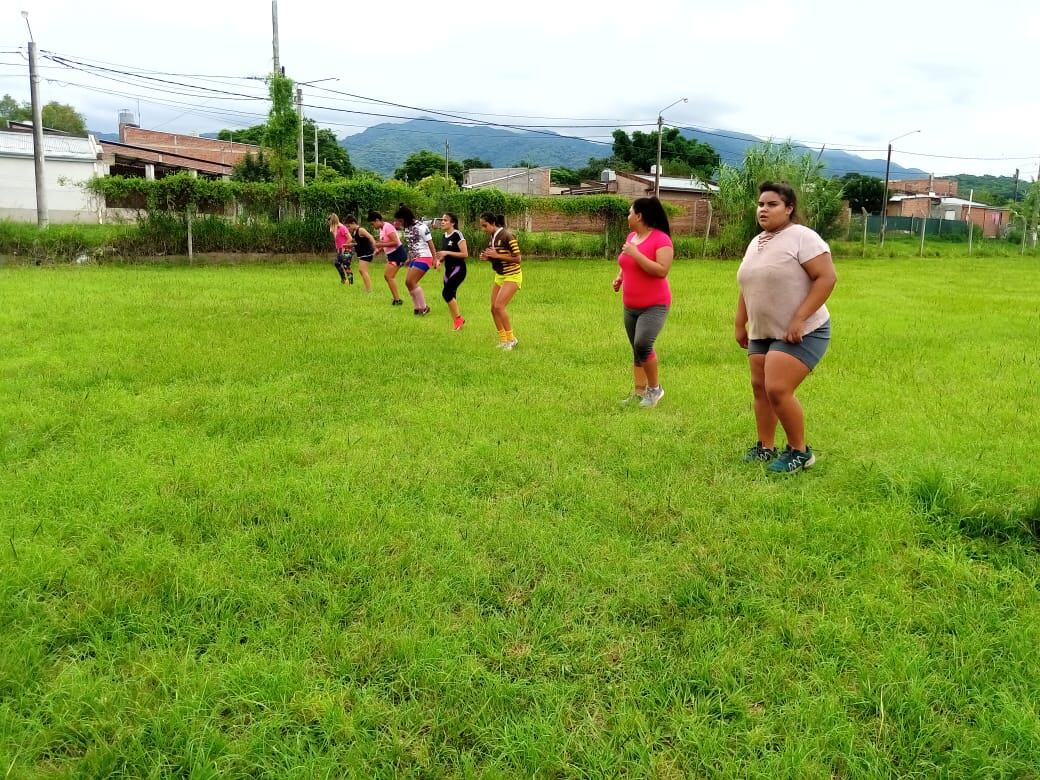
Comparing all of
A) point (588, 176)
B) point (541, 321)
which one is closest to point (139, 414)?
point (541, 321)

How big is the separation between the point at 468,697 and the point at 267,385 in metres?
4.68

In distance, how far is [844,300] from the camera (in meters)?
13.8

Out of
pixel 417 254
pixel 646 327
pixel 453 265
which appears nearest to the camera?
pixel 646 327

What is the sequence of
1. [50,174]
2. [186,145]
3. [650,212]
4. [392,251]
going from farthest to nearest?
[186,145] → [50,174] → [392,251] → [650,212]

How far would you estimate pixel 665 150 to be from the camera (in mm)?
66500

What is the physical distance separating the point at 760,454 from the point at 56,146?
148 ft

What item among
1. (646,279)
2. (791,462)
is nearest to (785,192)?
(791,462)

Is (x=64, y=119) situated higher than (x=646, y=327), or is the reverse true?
(x=64, y=119)

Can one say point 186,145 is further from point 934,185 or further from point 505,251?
point 934,185

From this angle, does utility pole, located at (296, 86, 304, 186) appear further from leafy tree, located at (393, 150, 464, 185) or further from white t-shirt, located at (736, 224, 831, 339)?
leafy tree, located at (393, 150, 464, 185)

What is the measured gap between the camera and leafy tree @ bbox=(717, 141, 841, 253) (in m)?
26.6

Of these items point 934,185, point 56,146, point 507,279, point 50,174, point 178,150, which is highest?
point 934,185

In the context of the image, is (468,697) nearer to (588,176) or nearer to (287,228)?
(287,228)

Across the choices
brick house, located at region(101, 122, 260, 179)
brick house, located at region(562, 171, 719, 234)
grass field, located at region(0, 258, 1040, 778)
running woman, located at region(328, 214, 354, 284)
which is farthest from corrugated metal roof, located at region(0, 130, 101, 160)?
grass field, located at region(0, 258, 1040, 778)
